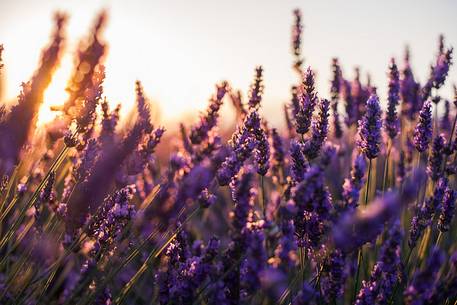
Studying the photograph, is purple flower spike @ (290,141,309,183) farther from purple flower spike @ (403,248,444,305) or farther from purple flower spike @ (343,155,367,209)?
purple flower spike @ (403,248,444,305)

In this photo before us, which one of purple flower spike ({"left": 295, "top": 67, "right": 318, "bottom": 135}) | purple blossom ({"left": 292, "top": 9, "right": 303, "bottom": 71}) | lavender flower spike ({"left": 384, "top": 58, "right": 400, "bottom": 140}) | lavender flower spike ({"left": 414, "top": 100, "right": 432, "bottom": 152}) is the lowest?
lavender flower spike ({"left": 414, "top": 100, "right": 432, "bottom": 152})

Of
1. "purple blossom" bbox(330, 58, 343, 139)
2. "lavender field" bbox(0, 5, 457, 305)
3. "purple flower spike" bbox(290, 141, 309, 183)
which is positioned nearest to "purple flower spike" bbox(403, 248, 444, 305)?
"lavender field" bbox(0, 5, 457, 305)

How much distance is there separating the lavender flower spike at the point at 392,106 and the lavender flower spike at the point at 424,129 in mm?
468

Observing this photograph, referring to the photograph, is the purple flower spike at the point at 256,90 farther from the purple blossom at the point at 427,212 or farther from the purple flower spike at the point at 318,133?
the purple blossom at the point at 427,212

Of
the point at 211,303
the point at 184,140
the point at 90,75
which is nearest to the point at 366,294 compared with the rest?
the point at 211,303

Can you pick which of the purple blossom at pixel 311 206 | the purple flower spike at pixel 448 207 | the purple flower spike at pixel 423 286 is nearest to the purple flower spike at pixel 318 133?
the purple blossom at pixel 311 206

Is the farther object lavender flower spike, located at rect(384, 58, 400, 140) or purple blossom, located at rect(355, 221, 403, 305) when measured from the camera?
lavender flower spike, located at rect(384, 58, 400, 140)

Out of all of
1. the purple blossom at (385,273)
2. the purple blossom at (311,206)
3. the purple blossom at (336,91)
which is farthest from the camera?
the purple blossom at (336,91)

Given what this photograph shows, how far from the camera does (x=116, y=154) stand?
188 centimetres

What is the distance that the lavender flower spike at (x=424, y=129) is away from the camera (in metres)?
2.44

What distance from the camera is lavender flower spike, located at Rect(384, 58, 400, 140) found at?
2988 millimetres

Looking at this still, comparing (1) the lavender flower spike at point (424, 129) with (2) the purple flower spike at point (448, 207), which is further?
(1) the lavender flower spike at point (424, 129)

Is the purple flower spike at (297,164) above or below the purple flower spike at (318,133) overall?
below

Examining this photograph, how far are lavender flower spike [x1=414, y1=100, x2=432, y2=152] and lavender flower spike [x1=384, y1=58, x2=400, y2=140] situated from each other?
18.4 inches
